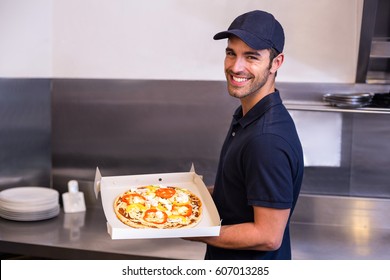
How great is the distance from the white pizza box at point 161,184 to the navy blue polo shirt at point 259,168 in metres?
0.05

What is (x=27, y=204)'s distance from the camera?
2.18 m

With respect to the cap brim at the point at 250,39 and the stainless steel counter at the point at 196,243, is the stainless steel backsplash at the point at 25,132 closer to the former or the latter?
the stainless steel counter at the point at 196,243

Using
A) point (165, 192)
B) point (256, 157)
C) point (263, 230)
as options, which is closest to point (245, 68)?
point (256, 157)

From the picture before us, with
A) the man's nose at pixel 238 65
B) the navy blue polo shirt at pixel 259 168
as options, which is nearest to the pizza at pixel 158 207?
the navy blue polo shirt at pixel 259 168

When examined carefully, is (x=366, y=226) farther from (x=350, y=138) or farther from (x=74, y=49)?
(x=74, y=49)

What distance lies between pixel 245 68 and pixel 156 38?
112 centimetres

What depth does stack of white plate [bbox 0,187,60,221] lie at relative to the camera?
7.14 ft

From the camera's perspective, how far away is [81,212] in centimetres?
242

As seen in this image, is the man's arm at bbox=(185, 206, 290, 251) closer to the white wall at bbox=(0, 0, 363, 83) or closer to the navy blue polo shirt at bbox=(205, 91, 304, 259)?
the navy blue polo shirt at bbox=(205, 91, 304, 259)

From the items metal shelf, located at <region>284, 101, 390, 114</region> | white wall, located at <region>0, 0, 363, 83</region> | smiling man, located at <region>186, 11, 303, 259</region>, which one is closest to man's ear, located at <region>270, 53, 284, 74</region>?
smiling man, located at <region>186, 11, 303, 259</region>

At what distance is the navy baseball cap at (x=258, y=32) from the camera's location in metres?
1.35

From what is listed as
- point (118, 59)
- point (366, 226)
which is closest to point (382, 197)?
point (366, 226)

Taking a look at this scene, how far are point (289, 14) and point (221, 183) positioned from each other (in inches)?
41.3

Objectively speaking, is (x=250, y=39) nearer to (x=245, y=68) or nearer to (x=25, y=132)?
(x=245, y=68)
